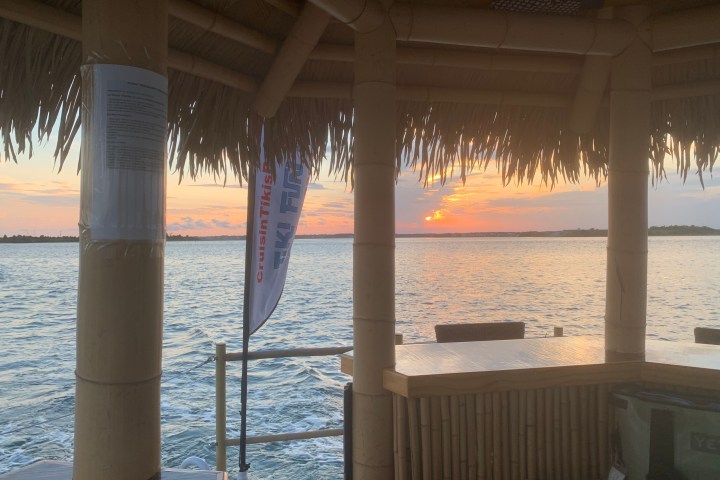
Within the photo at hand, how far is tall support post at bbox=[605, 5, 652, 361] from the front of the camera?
221 cm

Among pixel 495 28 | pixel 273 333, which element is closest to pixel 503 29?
pixel 495 28

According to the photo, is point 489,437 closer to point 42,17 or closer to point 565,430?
point 565,430

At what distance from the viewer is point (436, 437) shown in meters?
2.06

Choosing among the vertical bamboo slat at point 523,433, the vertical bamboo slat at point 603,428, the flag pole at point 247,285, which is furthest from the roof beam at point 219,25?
the vertical bamboo slat at point 603,428

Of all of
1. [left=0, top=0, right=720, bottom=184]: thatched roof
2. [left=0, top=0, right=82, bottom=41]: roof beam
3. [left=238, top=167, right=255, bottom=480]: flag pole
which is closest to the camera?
[left=0, top=0, right=82, bottom=41]: roof beam

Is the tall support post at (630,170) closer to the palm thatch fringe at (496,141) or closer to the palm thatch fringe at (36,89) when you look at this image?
the palm thatch fringe at (496,141)

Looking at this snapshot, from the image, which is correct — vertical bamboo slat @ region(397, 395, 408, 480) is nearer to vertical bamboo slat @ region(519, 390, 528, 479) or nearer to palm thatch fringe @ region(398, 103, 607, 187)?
vertical bamboo slat @ region(519, 390, 528, 479)

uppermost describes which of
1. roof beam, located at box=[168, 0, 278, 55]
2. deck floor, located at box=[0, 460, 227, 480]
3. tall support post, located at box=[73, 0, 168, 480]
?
roof beam, located at box=[168, 0, 278, 55]

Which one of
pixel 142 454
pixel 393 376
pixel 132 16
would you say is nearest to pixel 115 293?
pixel 142 454

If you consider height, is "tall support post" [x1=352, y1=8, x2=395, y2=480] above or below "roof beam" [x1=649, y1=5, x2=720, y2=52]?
below

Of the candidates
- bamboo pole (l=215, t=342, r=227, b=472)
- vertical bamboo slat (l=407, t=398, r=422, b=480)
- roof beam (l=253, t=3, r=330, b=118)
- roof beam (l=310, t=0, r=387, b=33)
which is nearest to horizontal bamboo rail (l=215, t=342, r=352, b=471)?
bamboo pole (l=215, t=342, r=227, b=472)

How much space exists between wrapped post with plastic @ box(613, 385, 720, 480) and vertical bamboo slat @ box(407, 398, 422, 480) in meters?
0.78

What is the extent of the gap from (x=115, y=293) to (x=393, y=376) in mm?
1168

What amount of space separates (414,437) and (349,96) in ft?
4.76
